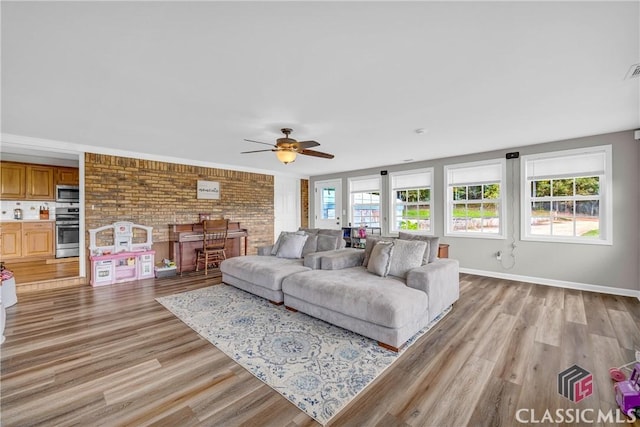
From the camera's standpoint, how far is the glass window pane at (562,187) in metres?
4.32

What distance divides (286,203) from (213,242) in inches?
103

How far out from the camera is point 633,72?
7.36ft

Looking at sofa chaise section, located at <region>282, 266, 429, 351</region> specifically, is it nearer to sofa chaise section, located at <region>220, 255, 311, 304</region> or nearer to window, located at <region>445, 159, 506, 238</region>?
sofa chaise section, located at <region>220, 255, 311, 304</region>

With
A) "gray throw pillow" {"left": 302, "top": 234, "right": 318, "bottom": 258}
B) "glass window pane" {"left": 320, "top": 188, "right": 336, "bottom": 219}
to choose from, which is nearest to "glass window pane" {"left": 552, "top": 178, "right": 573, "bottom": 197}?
"gray throw pillow" {"left": 302, "top": 234, "right": 318, "bottom": 258}

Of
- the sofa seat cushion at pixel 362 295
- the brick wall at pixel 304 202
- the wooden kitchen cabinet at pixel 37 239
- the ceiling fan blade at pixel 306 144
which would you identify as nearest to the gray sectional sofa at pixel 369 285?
the sofa seat cushion at pixel 362 295

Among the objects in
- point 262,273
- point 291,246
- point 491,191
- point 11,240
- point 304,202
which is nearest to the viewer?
point 262,273

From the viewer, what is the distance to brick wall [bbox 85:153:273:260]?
4754 mm

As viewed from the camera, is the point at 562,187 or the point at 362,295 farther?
the point at 562,187

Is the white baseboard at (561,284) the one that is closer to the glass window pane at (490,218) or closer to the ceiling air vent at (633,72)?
the glass window pane at (490,218)

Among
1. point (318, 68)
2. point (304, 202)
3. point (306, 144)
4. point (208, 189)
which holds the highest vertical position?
point (318, 68)

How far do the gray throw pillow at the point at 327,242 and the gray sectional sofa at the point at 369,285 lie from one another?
0.10 metres

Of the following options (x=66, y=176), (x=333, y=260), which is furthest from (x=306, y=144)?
(x=66, y=176)

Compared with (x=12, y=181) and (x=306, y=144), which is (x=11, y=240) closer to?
(x=12, y=181)

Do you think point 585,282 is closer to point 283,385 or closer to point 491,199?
point 491,199
